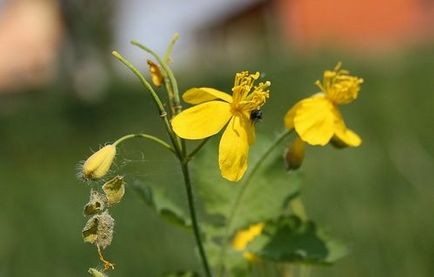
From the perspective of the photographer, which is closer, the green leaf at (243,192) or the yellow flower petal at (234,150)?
the yellow flower petal at (234,150)

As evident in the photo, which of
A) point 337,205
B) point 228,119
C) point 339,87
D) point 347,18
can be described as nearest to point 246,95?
point 228,119

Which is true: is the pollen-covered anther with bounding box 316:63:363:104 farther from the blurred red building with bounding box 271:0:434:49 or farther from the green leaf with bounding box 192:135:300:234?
the blurred red building with bounding box 271:0:434:49

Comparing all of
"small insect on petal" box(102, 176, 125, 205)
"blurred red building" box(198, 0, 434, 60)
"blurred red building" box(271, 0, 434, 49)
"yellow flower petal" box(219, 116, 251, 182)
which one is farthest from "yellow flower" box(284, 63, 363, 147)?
"blurred red building" box(271, 0, 434, 49)

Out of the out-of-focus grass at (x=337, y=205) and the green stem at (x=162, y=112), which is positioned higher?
the green stem at (x=162, y=112)

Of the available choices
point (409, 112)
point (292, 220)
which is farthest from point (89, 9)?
point (292, 220)

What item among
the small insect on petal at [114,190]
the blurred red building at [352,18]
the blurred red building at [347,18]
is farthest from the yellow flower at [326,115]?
the blurred red building at [352,18]

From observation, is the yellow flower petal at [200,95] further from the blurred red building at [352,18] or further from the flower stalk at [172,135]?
the blurred red building at [352,18]
